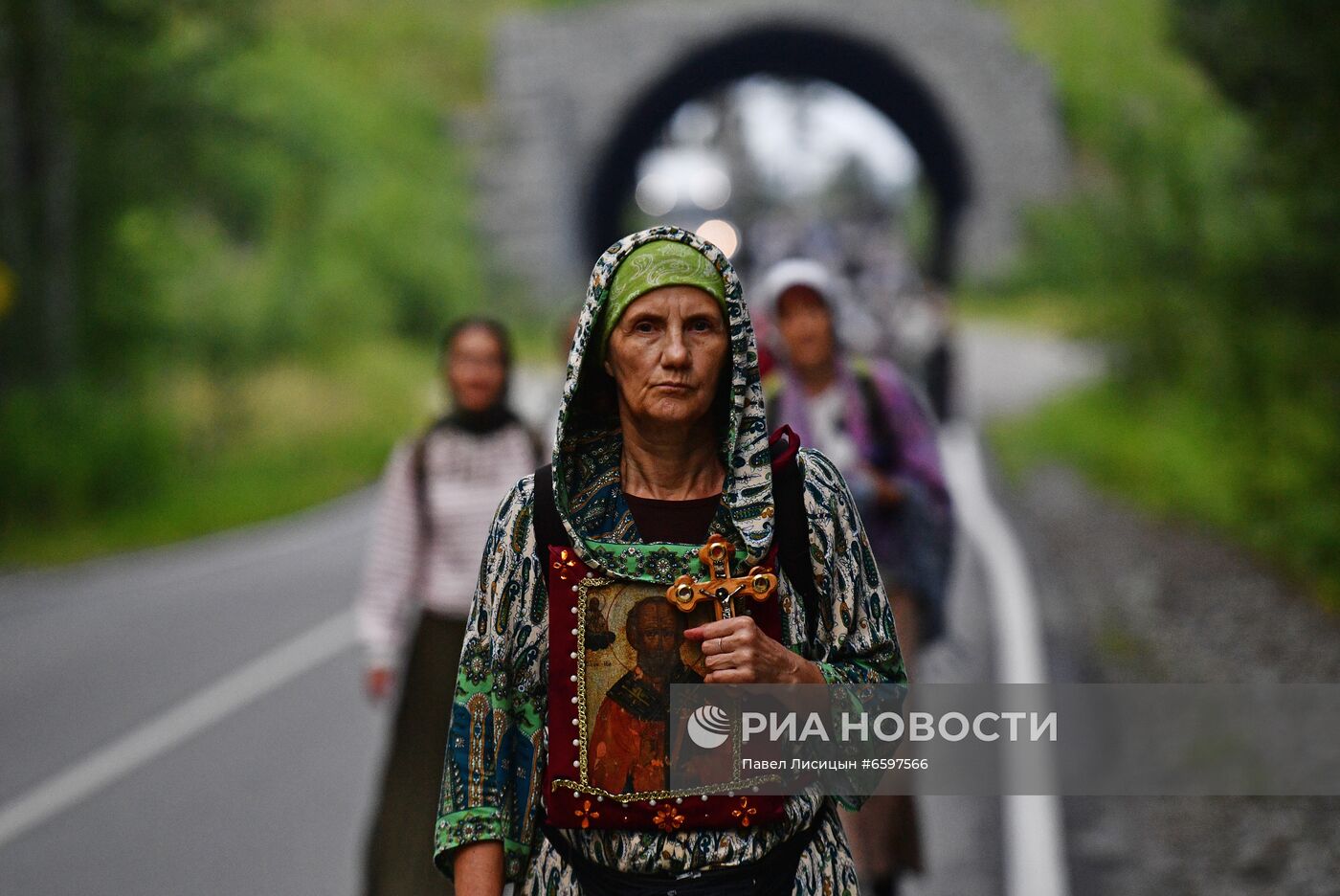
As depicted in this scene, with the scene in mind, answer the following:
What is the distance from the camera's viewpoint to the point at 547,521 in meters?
2.62

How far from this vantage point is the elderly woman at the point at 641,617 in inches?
100

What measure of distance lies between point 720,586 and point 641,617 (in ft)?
0.47

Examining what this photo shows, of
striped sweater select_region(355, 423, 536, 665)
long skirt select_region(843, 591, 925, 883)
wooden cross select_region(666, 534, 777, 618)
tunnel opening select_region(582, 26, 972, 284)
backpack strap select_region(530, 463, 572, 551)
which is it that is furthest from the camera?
tunnel opening select_region(582, 26, 972, 284)

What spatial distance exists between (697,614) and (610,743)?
0.25 m

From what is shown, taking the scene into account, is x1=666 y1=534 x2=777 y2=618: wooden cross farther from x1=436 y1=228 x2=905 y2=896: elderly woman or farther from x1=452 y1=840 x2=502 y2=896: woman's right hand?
x1=452 y1=840 x2=502 y2=896: woman's right hand

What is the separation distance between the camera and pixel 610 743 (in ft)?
8.45

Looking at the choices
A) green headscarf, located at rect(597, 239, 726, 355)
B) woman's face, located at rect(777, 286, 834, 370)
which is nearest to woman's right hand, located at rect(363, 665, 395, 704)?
woman's face, located at rect(777, 286, 834, 370)

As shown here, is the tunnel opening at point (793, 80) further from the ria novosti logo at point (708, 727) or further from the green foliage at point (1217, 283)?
the ria novosti logo at point (708, 727)

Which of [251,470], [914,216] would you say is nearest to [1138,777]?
[251,470]

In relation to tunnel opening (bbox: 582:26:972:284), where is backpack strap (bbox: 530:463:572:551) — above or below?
below

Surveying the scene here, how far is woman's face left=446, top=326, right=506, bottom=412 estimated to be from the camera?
5566mm

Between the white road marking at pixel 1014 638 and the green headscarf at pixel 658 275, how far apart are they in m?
3.72

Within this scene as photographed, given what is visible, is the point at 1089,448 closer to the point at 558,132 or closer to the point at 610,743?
the point at 610,743

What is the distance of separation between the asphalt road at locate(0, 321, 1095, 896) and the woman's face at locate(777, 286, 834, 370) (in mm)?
1415
